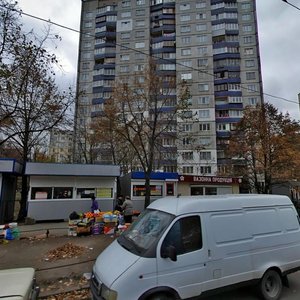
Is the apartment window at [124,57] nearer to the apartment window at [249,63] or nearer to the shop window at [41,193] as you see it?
the apartment window at [249,63]

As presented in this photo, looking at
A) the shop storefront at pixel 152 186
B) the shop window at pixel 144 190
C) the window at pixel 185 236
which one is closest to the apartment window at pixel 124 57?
the shop storefront at pixel 152 186

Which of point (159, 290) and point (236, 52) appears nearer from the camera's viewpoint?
point (159, 290)

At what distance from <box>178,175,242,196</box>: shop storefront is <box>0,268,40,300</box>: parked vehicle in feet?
58.5

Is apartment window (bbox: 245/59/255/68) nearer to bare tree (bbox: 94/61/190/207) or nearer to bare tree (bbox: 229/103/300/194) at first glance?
bare tree (bbox: 229/103/300/194)

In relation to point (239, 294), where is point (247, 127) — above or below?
above

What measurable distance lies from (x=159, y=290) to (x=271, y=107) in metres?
21.1

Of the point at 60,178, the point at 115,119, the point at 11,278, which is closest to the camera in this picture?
the point at 11,278

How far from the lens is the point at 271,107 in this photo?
70.5ft

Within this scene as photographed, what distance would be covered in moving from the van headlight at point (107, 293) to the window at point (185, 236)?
102 cm

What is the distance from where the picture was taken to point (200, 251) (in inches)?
178

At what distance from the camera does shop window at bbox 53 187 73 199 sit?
15.8 meters

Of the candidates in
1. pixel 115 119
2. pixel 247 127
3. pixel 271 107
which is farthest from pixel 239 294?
pixel 271 107

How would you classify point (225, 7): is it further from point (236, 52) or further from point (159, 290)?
point (159, 290)

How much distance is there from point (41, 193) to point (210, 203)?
1316 centimetres
